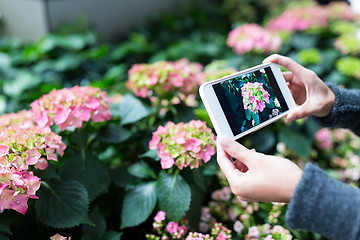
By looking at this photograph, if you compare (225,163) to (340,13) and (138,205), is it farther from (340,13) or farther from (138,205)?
(340,13)

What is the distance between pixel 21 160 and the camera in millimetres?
599

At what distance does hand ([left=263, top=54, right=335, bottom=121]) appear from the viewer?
2.29 feet

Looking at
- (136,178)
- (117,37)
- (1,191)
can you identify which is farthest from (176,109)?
(117,37)

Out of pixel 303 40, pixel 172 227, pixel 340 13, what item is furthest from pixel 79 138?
pixel 340 13

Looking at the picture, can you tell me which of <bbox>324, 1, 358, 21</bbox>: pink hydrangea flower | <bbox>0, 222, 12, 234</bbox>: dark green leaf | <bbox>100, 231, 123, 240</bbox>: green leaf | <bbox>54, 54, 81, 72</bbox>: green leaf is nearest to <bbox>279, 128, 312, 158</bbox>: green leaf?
<bbox>100, 231, 123, 240</bbox>: green leaf

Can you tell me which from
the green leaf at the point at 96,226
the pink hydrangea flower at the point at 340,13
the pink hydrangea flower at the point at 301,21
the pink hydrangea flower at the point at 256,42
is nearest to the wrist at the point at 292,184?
the green leaf at the point at 96,226

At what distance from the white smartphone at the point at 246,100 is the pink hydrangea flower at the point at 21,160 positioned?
1.16 feet

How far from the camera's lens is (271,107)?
2.20ft

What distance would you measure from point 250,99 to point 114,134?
41 cm

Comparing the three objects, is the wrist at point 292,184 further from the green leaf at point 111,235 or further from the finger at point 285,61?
the green leaf at point 111,235

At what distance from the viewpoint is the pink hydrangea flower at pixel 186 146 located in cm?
69

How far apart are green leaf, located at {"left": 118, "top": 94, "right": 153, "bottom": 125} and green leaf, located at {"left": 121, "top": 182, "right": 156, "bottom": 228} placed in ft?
0.68

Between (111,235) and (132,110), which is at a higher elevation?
(132,110)

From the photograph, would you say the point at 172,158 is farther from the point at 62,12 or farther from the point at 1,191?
the point at 62,12
